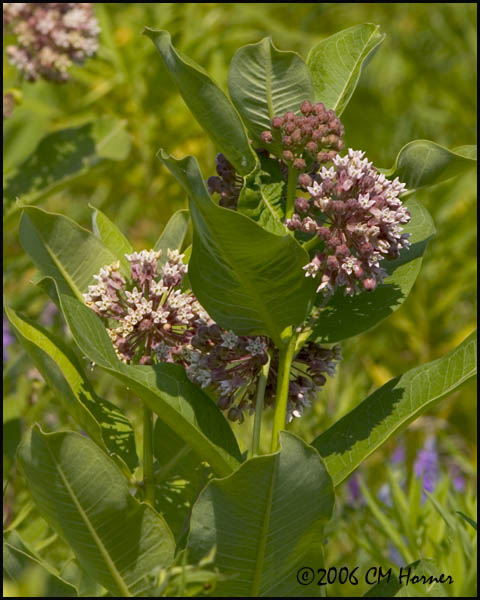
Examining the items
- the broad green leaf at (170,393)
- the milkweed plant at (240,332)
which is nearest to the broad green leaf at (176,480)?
the milkweed plant at (240,332)

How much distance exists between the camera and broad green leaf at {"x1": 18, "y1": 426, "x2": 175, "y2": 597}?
614mm

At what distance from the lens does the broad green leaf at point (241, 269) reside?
0.60 m

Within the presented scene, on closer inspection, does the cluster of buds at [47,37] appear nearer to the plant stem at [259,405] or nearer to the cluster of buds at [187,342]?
the cluster of buds at [187,342]

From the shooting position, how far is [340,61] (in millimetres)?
751

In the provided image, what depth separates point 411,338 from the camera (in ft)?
6.70

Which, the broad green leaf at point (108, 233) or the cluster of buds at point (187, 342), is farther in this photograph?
the broad green leaf at point (108, 233)

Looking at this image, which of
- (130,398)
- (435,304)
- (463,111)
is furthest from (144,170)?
(463,111)

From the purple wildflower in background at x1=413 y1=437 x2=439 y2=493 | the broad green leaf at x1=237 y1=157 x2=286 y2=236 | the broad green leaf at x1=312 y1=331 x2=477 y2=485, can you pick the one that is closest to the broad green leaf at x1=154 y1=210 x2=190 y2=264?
the broad green leaf at x1=237 y1=157 x2=286 y2=236

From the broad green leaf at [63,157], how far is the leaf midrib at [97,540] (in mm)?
747

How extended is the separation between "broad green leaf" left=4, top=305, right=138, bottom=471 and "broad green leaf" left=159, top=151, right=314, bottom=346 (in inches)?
5.4

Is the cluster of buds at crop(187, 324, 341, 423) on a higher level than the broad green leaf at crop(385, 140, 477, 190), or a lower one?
lower

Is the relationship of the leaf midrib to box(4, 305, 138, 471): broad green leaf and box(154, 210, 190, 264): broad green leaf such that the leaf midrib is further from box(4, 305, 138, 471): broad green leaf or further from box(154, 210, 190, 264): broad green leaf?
box(154, 210, 190, 264): broad green leaf

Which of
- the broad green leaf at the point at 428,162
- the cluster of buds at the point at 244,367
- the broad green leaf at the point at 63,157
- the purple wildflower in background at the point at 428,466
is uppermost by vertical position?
the broad green leaf at the point at 63,157

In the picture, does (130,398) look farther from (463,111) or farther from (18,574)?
(463,111)
